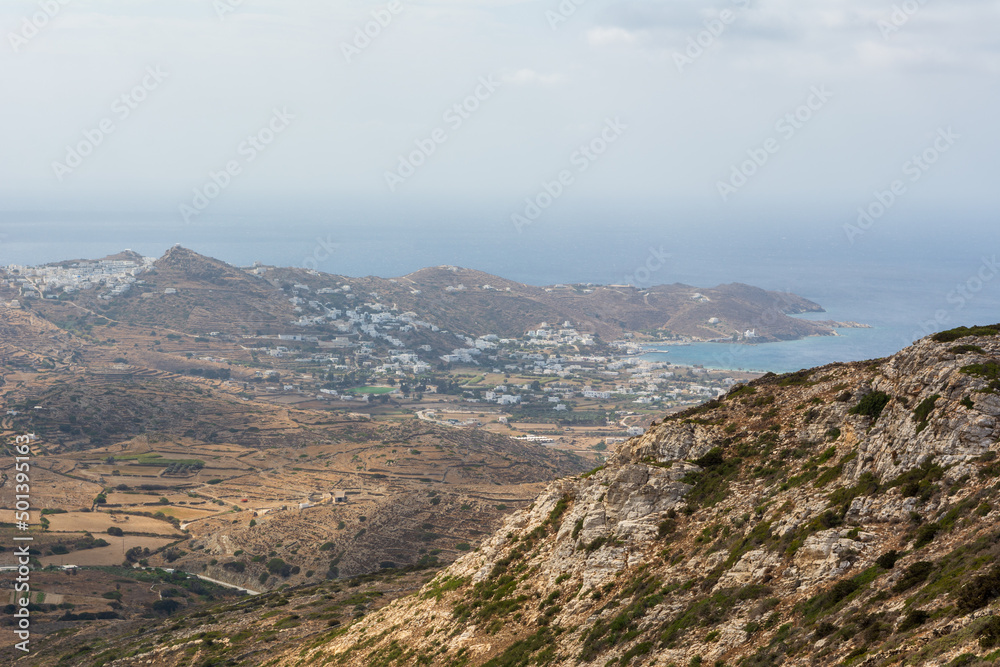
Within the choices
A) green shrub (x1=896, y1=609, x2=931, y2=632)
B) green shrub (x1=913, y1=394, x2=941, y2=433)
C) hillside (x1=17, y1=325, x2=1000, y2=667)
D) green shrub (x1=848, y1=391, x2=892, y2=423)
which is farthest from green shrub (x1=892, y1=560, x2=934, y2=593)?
green shrub (x1=848, y1=391, x2=892, y2=423)

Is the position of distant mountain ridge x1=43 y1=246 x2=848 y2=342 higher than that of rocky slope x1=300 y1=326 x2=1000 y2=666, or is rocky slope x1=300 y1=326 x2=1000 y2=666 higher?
distant mountain ridge x1=43 y1=246 x2=848 y2=342

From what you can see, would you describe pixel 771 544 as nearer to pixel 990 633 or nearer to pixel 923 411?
pixel 923 411

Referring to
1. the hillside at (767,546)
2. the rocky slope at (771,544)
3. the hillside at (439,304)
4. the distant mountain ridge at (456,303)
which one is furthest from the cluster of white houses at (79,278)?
the rocky slope at (771,544)

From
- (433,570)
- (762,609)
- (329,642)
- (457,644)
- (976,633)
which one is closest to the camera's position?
(976,633)

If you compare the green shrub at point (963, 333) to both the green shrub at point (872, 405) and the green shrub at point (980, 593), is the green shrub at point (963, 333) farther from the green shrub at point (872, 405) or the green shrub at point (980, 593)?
the green shrub at point (980, 593)

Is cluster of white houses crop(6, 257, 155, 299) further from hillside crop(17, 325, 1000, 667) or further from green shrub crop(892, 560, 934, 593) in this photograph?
green shrub crop(892, 560, 934, 593)

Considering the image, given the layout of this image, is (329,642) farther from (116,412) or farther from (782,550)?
(116,412)

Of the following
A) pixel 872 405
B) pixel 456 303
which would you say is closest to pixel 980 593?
pixel 872 405

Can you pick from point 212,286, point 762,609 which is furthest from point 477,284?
point 762,609
